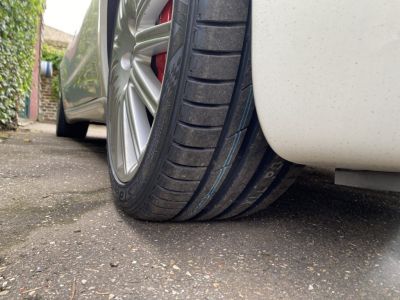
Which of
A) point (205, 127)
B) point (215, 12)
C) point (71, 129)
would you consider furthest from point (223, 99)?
point (71, 129)

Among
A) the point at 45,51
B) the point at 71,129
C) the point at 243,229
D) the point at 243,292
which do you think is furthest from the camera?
the point at 45,51

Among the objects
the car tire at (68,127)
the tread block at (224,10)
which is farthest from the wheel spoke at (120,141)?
the car tire at (68,127)

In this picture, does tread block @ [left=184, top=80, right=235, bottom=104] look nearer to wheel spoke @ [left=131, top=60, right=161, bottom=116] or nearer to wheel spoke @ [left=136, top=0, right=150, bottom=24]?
wheel spoke @ [left=131, top=60, right=161, bottom=116]

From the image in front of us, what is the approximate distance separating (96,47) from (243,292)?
1.50 meters

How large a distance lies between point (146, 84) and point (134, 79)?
0.45ft

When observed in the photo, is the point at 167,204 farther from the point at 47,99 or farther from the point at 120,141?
the point at 47,99

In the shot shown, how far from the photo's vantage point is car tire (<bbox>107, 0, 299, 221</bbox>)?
0.83 metres

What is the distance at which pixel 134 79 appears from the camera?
1326 mm

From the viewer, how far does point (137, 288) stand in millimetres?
781

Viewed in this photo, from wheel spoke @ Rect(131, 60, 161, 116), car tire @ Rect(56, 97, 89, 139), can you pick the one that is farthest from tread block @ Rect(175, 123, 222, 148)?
car tire @ Rect(56, 97, 89, 139)

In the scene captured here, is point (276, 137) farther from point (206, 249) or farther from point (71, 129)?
point (71, 129)

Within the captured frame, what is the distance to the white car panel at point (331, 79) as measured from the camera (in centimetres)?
64

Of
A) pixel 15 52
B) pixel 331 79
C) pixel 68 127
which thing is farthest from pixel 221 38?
pixel 15 52

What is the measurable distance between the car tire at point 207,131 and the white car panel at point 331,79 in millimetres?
95
